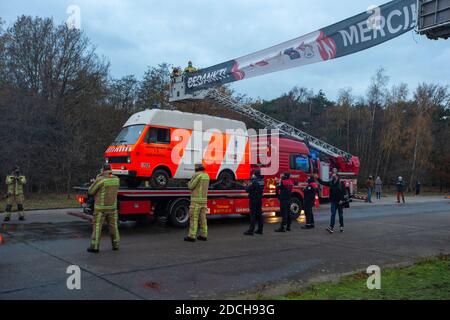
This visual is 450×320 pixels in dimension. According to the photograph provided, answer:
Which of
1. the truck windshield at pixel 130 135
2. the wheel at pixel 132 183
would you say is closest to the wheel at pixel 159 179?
the wheel at pixel 132 183

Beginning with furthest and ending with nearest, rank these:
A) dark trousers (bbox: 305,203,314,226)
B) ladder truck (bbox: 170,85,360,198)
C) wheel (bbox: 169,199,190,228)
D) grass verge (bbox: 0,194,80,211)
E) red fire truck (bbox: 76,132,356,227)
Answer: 1. grass verge (bbox: 0,194,80,211)
2. ladder truck (bbox: 170,85,360,198)
3. dark trousers (bbox: 305,203,314,226)
4. wheel (bbox: 169,199,190,228)
5. red fire truck (bbox: 76,132,356,227)

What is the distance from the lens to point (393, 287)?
20.8ft

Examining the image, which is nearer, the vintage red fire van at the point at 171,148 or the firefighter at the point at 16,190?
the vintage red fire van at the point at 171,148

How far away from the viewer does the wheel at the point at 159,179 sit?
12781 millimetres

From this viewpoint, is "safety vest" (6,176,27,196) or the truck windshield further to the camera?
"safety vest" (6,176,27,196)

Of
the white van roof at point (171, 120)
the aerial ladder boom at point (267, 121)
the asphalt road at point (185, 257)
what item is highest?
the aerial ladder boom at point (267, 121)

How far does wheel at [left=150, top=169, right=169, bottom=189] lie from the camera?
12.8 meters

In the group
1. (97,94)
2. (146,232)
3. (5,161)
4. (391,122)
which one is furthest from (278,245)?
(391,122)

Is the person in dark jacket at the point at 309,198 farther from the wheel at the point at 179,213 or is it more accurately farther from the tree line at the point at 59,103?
the tree line at the point at 59,103

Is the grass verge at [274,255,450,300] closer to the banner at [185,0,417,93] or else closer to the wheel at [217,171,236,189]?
the banner at [185,0,417,93]

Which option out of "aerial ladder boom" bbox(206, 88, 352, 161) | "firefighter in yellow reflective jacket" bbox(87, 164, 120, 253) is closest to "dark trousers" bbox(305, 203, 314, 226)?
"aerial ladder boom" bbox(206, 88, 352, 161)

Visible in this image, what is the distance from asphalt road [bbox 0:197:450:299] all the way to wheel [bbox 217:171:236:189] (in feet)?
5.37

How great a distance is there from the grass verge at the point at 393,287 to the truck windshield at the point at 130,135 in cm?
769

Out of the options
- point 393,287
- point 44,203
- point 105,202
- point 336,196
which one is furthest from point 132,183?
point 44,203
